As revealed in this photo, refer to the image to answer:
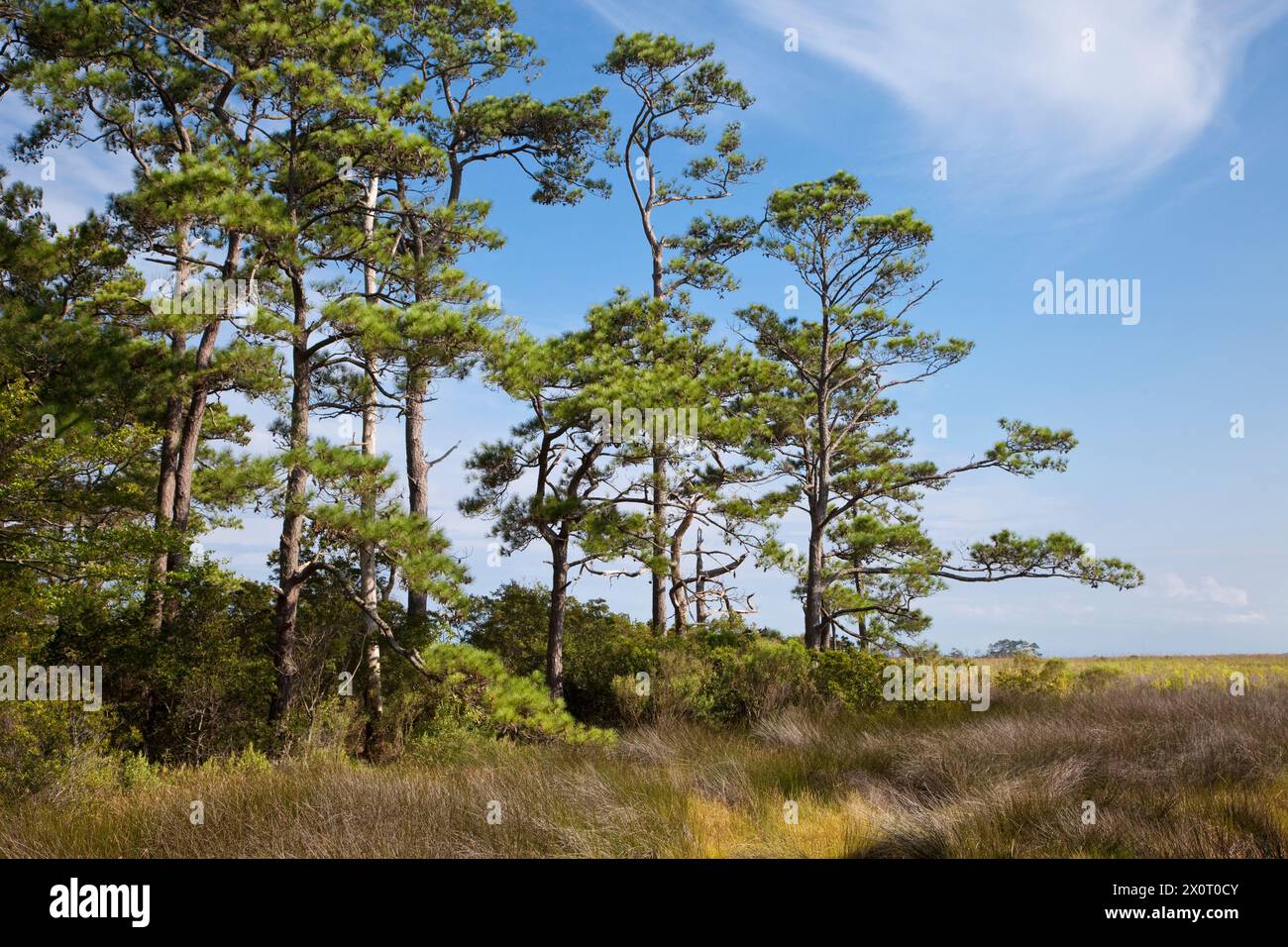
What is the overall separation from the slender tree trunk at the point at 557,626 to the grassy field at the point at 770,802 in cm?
489

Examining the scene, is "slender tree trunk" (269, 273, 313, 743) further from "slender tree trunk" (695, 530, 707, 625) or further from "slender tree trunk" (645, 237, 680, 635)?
"slender tree trunk" (695, 530, 707, 625)

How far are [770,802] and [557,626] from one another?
25.4 ft

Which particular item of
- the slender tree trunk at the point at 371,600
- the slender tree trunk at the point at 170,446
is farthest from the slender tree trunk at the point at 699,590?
the slender tree trunk at the point at 170,446

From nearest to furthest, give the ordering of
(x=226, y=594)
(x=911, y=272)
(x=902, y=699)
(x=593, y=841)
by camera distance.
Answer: (x=593, y=841) < (x=226, y=594) < (x=902, y=699) < (x=911, y=272)

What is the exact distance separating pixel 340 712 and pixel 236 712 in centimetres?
133

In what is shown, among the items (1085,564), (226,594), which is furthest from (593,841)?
(1085,564)

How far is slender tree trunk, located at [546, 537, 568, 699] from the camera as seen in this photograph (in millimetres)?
14562

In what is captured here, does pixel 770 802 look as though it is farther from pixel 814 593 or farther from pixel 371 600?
pixel 814 593

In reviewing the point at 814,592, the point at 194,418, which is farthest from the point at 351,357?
the point at 814,592

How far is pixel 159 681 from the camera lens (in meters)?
11.2

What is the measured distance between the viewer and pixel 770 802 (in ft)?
24.2

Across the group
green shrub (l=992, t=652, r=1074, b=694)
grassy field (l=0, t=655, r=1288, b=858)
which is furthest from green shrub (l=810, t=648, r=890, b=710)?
grassy field (l=0, t=655, r=1288, b=858)

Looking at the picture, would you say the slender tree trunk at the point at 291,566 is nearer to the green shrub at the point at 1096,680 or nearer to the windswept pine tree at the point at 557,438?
the windswept pine tree at the point at 557,438
